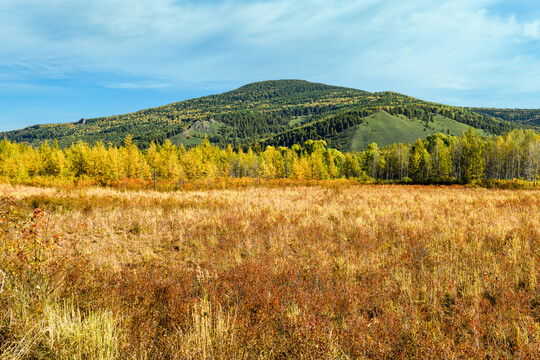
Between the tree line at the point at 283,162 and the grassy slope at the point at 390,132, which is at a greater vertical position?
the grassy slope at the point at 390,132

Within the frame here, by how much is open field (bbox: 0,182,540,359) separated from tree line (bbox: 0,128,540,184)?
2569 cm

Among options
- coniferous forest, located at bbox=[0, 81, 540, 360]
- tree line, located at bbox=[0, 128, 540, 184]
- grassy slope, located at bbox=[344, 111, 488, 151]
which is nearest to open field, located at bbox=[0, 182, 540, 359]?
coniferous forest, located at bbox=[0, 81, 540, 360]

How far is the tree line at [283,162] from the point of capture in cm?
4250

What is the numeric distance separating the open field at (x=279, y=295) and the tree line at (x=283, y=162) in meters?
25.7

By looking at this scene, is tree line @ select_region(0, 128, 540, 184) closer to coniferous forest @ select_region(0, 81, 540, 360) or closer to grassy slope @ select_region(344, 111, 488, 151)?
coniferous forest @ select_region(0, 81, 540, 360)

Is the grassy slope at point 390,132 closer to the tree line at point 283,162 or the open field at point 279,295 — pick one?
the tree line at point 283,162

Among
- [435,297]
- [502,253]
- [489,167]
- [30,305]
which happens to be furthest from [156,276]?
[489,167]

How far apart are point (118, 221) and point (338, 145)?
18169 cm

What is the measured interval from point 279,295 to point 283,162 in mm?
68089

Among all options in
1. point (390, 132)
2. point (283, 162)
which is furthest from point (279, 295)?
point (390, 132)

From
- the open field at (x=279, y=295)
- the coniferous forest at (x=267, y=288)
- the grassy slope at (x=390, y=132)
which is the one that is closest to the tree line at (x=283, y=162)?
the coniferous forest at (x=267, y=288)

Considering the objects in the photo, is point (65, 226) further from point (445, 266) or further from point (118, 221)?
point (445, 266)

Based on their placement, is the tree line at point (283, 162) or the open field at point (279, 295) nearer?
the open field at point (279, 295)

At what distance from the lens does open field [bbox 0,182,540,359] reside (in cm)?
266
